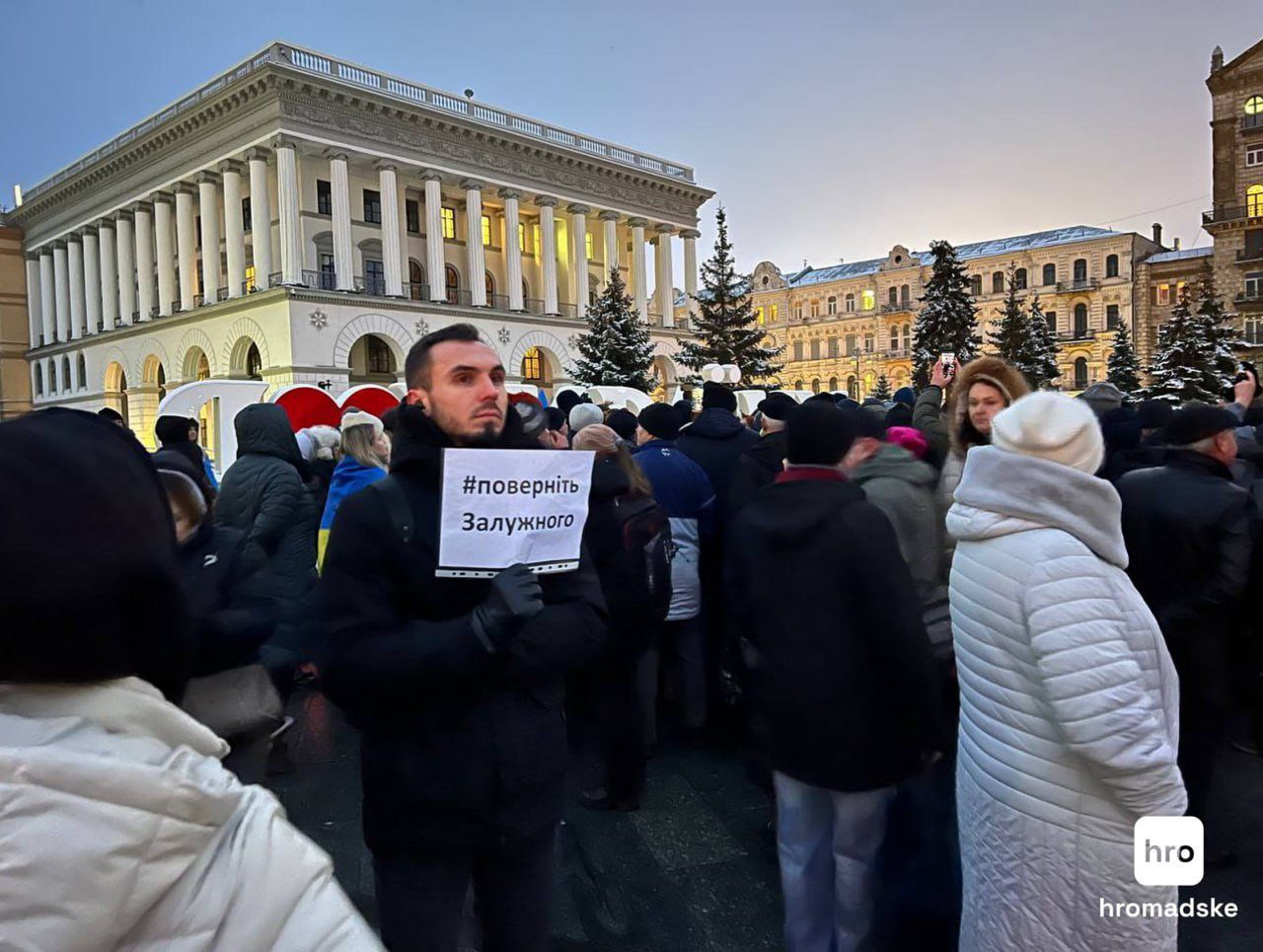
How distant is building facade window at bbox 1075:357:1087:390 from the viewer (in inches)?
2721

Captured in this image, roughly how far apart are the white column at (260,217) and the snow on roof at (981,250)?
4887 centimetres

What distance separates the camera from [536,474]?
6.97 ft

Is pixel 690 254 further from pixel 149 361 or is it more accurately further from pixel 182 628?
pixel 182 628

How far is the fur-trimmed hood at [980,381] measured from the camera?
4184 millimetres

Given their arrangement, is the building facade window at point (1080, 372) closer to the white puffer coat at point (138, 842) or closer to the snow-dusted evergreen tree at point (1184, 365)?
the snow-dusted evergreen tree at point (1184, 365)

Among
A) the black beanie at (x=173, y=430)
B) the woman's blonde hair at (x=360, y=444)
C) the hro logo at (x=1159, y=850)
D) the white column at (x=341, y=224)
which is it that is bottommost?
the hro logo at (x=1159, y=850)

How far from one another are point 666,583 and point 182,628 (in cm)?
374

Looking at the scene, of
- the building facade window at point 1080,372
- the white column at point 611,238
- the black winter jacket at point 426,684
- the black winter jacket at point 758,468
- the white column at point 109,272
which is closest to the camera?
the black winter jacket at point 426,684

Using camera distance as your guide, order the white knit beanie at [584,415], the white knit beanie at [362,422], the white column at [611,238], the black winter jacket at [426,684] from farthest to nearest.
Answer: the white column at [611,238]
the white knit beanie at [584,415]
the white knit beanie at [362,422]
the black winter jacket at [426,684]

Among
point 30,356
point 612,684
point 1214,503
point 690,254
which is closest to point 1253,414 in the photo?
point 1214,503

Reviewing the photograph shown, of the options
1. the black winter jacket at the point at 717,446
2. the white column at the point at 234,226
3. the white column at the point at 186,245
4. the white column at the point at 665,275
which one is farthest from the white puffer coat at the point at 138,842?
the white column at the point at 665,275

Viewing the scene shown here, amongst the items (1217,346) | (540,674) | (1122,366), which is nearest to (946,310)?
(1217,346)

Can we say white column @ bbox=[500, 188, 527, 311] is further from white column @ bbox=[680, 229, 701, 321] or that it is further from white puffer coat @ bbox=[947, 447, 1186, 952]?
white puffer coat @ bbox=[947, 447, 1186, 952]

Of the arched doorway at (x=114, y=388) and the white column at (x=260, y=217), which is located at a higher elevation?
the white column at (x=260, y=217)
